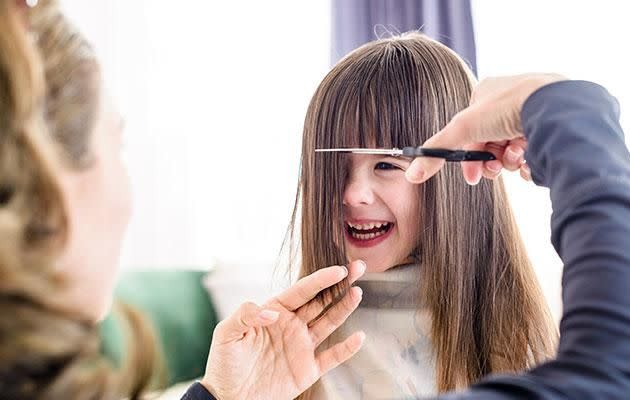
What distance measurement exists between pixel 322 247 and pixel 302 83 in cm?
152

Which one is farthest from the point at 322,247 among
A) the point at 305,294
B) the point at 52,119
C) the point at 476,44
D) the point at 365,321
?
the point at 476,44

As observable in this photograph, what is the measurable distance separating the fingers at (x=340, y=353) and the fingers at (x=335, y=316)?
0.03 m

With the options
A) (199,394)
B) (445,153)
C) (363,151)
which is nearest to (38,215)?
(445,153)

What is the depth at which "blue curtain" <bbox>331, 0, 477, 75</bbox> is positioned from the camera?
2674 mm

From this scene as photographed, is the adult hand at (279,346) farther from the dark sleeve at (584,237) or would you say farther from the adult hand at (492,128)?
the dark sleeve at (584,237)

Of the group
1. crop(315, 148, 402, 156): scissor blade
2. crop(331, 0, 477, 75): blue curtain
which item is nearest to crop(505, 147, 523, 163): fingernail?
crop(315, 148, 402, 156): scissor blade

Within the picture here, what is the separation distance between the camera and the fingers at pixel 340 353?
1307 millimetres

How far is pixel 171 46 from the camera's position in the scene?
297 centimetres

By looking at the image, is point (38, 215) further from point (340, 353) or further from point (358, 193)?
point (358, 193)

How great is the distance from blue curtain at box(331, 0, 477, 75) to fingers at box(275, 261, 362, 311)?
159 cm

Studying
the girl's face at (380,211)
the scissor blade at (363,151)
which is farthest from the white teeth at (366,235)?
the scissor blade at (363,151)

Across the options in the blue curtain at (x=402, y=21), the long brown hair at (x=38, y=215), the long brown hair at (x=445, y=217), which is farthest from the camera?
the blue curtain at (x=402, y=21)

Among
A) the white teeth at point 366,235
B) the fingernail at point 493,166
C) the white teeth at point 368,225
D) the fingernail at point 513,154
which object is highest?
the fingernail at point 513,154

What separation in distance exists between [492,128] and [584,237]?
0.30 metres
